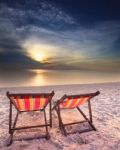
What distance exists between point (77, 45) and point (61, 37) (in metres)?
1.88

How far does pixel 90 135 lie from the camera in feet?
10.6

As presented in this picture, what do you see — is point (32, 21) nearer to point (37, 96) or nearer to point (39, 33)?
point (39, 33)

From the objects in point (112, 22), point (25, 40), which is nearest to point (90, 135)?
point (112, 22)

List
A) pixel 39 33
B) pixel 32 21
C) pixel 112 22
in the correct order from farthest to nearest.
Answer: pixel 39 33 < pixel 112 22 < pixel 32 21

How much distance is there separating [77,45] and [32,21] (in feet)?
14.3

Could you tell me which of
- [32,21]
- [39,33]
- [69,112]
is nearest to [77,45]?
[39,33]

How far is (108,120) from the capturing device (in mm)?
4168

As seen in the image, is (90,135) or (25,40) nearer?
(90,135)

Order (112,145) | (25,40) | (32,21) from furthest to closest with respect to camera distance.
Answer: (25,40) < (32,21) < (112,145)

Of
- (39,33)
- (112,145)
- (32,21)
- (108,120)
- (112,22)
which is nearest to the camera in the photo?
(112,145)

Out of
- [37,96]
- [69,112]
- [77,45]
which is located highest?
[77,45]

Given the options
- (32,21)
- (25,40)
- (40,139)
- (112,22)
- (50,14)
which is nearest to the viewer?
(40,139)

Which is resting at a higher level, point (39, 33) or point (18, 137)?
point (39, 33)

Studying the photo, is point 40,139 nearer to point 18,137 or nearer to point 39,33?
point 18,137
